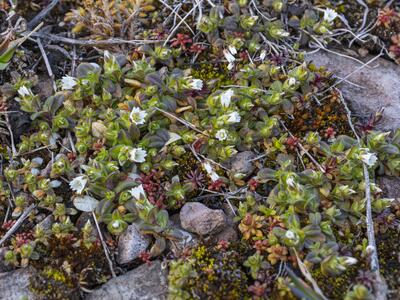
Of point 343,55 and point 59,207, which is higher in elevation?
point 343,55

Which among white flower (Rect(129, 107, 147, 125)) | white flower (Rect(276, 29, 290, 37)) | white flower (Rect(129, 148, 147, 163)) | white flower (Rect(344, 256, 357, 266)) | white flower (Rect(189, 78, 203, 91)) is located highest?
white flower (Rect(276, 29, 290, 37))

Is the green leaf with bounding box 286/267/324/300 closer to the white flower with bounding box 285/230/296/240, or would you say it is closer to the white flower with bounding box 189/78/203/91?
the white flower with bounding box 285/230/296/240

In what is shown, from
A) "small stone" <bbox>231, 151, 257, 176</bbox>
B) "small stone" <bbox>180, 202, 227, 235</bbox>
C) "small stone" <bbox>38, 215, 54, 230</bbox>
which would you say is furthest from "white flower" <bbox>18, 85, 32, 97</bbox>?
"small stone" <bbox>231, 151, 257, 176</bbox>

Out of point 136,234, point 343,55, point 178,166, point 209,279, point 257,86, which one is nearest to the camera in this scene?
point 209,279

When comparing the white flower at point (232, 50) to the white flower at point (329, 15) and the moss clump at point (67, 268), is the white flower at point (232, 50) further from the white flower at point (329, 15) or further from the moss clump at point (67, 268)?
the moss clump at point (67, 268)

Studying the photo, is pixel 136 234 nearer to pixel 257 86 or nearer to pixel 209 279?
pixel 209 279

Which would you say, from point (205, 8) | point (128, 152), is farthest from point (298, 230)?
point (205, 8)
